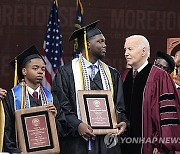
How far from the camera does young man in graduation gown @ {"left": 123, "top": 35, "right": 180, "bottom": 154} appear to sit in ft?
26.8

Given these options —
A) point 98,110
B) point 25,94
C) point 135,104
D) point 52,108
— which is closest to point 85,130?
point 98,110

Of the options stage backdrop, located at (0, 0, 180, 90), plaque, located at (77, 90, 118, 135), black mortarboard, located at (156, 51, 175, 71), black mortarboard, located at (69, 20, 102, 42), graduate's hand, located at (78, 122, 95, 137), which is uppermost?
stage backdrop, located at (0, 0, 180, 90)

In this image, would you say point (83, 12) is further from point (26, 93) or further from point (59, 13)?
point (26, 93)

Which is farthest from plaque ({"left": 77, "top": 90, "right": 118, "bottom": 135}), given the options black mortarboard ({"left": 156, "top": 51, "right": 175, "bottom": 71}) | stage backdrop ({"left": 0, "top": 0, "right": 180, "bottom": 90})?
stage backdrop ({"left": 0, "top": 0, "right": 180, "bottom": 90})

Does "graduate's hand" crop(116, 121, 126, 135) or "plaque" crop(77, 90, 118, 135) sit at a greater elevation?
"plaque" crop(77, 90, 118, 135)

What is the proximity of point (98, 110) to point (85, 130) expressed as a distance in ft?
1.08

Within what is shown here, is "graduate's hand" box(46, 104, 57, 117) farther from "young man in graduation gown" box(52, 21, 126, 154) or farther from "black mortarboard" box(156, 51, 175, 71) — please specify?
"black mortarboard" box(156, 51, 175, 71)

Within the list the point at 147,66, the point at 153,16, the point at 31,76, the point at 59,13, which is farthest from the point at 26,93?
the point at 153,16

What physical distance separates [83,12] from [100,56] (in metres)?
2.85

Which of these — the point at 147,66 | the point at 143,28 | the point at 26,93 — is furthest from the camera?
the point at 143,28

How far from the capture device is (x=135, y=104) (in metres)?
8.42

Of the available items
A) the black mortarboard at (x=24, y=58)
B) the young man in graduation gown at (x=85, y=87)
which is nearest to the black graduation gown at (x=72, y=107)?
the young man in graduation gown at (x=85, y=87)

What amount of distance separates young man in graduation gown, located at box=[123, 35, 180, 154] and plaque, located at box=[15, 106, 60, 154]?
110 centimetres

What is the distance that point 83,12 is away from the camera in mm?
10945
